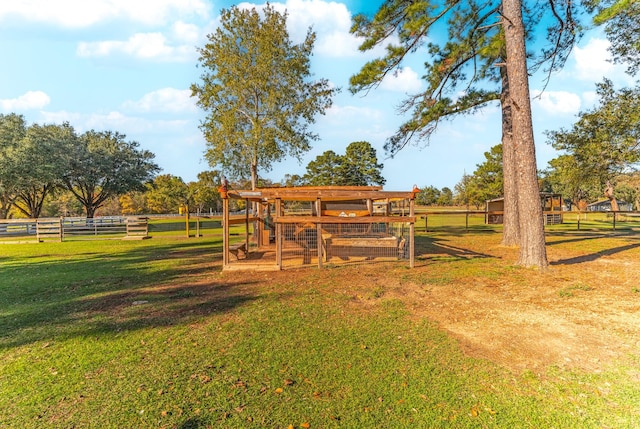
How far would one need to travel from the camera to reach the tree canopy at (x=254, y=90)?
17344mm

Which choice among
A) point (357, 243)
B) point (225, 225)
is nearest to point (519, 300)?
point (357, 243)

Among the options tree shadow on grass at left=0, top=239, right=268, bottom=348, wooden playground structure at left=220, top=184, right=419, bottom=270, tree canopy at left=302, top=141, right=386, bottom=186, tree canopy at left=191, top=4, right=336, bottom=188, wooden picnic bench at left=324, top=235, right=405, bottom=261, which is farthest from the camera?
tree canopy at left=302, top=141, right=386, bottom=186

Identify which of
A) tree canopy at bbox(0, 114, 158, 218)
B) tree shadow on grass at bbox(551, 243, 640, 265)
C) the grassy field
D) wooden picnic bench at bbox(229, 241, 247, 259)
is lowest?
the grassy field

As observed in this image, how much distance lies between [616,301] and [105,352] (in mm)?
7572

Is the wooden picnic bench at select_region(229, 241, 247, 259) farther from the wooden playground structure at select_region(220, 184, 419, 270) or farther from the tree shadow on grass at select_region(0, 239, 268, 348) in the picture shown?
the tree shadow on grass at select_region(0, 239, 268, 348)

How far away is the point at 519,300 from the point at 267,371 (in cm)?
461

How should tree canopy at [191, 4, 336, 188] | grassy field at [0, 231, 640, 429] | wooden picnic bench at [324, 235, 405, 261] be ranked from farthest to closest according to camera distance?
tree canopy at [191, 4, 336, 188] → wooden picnic bench at [324, 235, 405, 261] → grassy field at [0, 231, 640, 429]

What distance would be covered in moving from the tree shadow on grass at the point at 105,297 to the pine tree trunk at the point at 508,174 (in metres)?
10.1

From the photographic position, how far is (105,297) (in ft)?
20.1

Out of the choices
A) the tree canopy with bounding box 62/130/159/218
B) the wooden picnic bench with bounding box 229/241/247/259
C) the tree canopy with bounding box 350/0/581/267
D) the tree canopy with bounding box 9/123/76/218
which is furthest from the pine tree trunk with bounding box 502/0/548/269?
the tree canopy with bounding box 62/130/159/218

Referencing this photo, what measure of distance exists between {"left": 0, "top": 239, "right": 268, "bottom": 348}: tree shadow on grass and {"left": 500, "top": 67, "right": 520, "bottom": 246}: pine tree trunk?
33.1ft

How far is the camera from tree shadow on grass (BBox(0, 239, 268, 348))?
4.64 m

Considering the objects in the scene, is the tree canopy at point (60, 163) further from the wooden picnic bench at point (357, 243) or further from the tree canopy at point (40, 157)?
the wooden picnic bench at point (357, 243)

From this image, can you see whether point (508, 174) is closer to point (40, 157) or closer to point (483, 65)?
point (483, 65)
